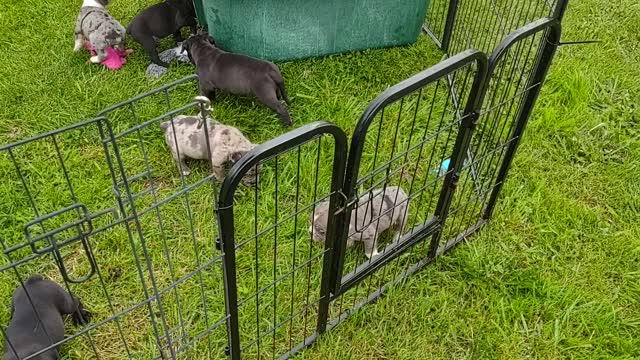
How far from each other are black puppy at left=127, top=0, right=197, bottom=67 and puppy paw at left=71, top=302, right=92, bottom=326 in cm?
204

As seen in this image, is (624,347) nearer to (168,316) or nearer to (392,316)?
(392,316)

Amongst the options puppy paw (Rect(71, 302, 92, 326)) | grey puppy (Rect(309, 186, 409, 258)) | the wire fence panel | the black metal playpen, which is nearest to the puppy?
the black metal playpen

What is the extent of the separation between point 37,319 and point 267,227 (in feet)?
3.78

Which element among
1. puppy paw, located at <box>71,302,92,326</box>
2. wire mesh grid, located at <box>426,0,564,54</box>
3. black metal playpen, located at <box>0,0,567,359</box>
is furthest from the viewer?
wire mesh grid, located at <box>426,0,564,54</box>

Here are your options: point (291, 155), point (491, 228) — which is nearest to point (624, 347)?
point (491, 228)

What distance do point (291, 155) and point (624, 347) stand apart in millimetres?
2054

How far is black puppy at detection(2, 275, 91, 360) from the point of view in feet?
7.57

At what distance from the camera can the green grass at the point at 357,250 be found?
2.75 meters

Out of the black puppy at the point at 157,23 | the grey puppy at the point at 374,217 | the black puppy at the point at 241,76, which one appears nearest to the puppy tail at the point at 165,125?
the black puppy at the point at 241,76

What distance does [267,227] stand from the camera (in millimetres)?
3008

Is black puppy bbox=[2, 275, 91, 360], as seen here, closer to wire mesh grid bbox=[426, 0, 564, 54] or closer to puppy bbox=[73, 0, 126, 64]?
puppy bbox=[73, 0, 126, 64]

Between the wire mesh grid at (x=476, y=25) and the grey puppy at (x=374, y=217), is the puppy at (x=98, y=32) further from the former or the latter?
the wire mesh grid at (x=476, y=25)

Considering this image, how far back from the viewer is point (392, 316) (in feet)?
9.20

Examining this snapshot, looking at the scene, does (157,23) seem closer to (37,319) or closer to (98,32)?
(98,32)
